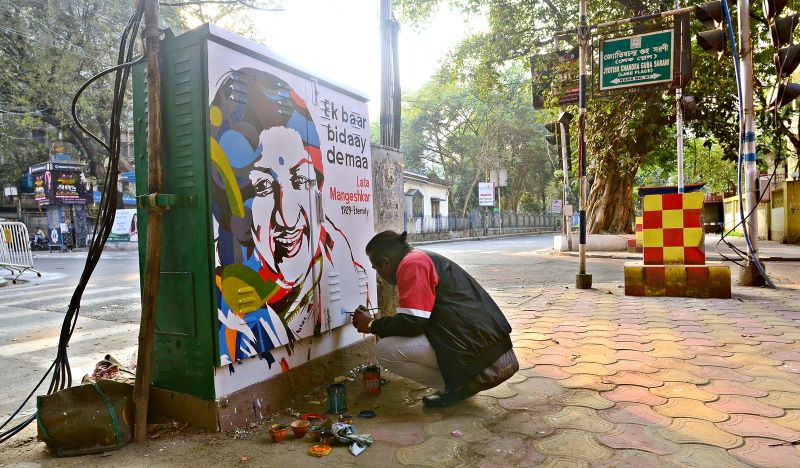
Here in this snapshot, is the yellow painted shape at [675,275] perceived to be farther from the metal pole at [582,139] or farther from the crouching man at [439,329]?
the crouching man at [439,329]

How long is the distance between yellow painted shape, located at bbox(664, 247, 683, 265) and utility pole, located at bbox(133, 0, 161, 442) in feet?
20.0

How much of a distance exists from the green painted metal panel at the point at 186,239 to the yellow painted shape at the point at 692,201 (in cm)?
586

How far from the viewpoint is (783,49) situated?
6.43m

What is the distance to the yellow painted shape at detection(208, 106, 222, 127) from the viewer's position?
251 centimetres

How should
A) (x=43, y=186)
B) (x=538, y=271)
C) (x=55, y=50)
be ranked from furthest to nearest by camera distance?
(x=43, y=186)
(x=55, y=50)
(x=538, y=271)

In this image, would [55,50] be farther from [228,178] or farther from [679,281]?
[679,281]

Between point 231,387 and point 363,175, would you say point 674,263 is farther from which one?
point 231,387

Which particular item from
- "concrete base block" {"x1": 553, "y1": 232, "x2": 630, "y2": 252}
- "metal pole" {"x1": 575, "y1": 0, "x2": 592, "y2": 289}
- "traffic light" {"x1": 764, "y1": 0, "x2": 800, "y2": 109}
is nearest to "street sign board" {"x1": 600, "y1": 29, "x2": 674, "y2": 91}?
"metal pole" {"x1": 575, "y1": 0, "x2": 592, "y2": 289}

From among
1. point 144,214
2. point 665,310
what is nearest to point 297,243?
point 144,214

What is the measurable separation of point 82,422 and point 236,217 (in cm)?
122

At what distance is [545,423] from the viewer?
2.59 meters

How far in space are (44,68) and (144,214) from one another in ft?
58.3

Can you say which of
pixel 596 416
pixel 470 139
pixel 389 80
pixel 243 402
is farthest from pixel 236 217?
pixel 470 139

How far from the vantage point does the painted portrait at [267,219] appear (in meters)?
2.57
